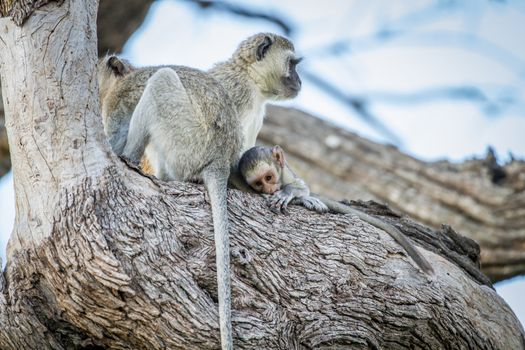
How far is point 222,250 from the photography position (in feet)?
13.7

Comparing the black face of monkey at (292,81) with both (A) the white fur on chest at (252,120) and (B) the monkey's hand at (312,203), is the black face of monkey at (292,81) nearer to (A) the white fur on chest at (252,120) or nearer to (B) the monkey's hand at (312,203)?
(A) the white fur on chest at (252,120)

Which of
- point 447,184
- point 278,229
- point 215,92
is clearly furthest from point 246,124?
point 447,184

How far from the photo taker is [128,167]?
14.3 ft

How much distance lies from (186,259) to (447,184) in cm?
478

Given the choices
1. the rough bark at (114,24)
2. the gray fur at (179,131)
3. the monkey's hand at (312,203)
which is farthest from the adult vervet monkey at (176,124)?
the rough bark at (114,24)

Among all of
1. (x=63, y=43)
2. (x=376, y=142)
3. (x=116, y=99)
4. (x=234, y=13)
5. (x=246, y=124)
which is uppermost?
(x=234, y=13)

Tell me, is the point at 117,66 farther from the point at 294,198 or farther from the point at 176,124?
the point at 294,198

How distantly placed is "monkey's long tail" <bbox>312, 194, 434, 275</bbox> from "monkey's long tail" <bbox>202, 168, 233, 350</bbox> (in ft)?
2.96

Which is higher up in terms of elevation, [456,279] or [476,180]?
[476,180]

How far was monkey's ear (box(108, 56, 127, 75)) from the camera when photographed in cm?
605

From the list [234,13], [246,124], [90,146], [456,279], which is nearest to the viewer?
[90,146]

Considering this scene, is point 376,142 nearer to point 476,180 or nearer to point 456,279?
point 476,180

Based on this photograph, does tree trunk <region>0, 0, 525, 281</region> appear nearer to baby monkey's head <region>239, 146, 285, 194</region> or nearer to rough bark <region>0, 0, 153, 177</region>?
rough bark <region>0, 0, 153, 177</region>

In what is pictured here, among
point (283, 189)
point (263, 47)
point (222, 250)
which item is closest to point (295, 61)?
point (263, 47)
